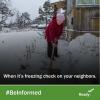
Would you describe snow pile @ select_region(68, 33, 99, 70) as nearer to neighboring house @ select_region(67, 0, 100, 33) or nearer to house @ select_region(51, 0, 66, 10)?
neighboring house @ select_region(67, 0, 100, 33)

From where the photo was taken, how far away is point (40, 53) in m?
3.57

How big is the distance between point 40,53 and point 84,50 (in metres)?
0.39

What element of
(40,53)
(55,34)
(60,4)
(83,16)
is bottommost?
(40,53)

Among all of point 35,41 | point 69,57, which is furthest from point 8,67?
point 69,57

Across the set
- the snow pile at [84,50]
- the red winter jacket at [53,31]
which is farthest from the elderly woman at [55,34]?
the snow pile at [84,50]

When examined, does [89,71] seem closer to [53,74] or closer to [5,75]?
[53,74]

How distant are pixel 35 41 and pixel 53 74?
1.12ft

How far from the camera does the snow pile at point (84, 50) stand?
3514 mm

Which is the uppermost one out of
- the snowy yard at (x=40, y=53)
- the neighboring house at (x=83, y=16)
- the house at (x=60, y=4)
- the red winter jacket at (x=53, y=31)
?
the house at (x=60, y=4)

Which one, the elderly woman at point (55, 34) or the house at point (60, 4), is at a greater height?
the house at point (60, 4)

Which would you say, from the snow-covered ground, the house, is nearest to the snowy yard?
the snow-covered ground

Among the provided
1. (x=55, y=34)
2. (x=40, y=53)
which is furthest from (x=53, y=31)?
(x=40, y=53)

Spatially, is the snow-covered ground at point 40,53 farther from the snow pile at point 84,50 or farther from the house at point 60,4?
the house at point 60,4

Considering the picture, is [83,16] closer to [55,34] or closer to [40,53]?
[55,34]
